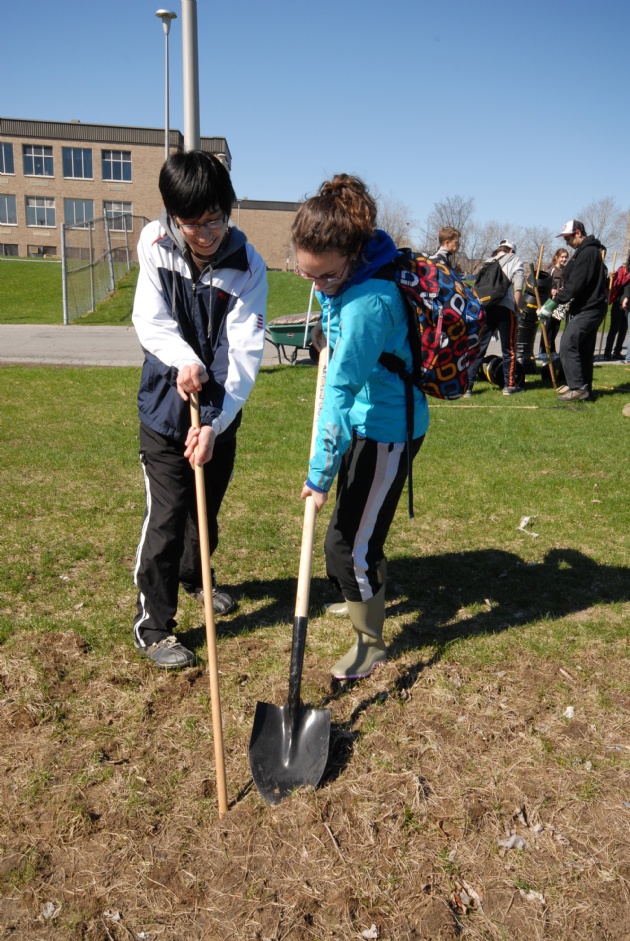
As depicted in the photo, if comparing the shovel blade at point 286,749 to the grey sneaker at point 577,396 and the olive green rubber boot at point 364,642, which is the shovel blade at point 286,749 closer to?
the olive green rubber boot at point 364,642

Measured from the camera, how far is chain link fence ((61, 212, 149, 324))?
18886 millimetres

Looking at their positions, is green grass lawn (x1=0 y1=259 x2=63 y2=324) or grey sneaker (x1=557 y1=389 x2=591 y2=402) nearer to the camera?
grey sneaker (x1=557 y1=389 x2=591 y2=402)

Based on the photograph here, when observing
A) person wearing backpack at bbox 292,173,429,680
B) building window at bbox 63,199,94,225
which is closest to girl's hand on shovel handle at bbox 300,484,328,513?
person wearing backpack at bbox 292,173,429,680

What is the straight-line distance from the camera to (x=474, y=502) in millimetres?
5910

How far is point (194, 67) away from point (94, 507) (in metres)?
4.19

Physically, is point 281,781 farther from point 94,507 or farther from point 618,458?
point 618,458

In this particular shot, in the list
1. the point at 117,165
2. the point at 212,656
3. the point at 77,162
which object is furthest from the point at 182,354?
the point at 77,162

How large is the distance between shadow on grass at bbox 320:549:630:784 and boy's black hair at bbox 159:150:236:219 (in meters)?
2.19

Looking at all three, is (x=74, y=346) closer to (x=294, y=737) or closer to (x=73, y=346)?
(x=73, y=346)

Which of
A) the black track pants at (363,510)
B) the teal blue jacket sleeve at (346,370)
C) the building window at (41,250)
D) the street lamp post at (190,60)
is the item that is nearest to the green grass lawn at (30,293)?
the street lamp post at (190,60)

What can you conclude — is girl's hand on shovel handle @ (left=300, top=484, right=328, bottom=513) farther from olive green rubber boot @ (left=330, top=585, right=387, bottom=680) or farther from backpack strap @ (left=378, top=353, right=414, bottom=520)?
olive green rubber boot @ (left=330, top=585, right=387, bottom=680)

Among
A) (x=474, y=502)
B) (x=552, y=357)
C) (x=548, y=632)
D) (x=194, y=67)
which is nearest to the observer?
(x=548, y=632)

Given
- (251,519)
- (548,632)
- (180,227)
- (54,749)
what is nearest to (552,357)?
(251,519)

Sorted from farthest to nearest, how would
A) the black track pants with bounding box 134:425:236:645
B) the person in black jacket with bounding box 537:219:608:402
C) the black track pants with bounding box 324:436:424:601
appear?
the person in black jacket with bounding box 537:219:608:402 < the black track pants with bounding box 134:425:236:645 < the black track pants with bounding box 324:436:424:601
